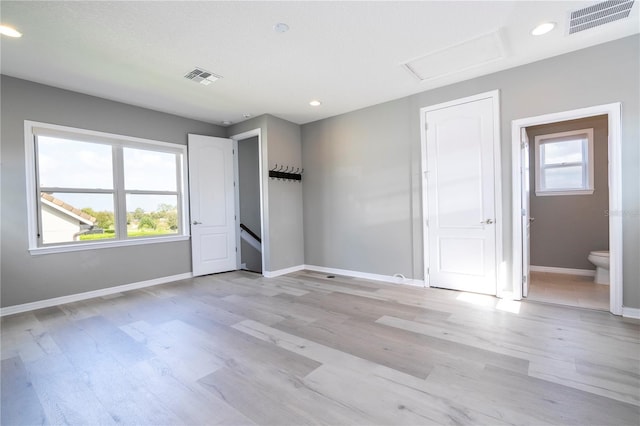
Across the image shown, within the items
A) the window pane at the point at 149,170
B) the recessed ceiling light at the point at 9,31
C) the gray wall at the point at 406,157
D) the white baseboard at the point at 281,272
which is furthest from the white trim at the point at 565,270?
the recessed ceiling light at the point at 9,31

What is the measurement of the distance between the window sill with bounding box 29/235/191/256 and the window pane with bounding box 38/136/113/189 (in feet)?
2.64

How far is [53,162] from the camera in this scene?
363 centimetres

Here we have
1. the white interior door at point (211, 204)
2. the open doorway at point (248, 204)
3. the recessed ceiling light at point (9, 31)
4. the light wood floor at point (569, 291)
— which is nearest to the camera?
the recessed ceiling light at point (9, 31)

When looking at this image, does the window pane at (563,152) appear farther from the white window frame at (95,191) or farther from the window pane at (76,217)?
the window pane at (76,217)

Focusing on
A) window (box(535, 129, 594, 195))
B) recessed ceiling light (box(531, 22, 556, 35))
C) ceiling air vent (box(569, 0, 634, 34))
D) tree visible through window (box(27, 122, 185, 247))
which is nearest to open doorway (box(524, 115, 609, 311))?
window (box(535, 129, 594, 195))

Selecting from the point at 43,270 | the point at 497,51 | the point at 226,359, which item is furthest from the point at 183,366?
the point at 497,51

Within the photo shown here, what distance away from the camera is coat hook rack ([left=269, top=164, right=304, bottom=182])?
16.1 ft

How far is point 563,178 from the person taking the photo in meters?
4.57

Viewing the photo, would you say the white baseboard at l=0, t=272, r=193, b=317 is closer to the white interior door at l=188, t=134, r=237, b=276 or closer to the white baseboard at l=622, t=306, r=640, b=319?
the white interior door at l=188, t=134, r=237, b=276

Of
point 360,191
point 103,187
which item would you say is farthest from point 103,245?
point 360,191

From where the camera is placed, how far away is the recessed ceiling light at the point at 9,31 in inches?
93.3

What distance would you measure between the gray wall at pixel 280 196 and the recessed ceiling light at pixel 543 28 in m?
3.68

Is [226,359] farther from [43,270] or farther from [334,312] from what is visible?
[43,270]

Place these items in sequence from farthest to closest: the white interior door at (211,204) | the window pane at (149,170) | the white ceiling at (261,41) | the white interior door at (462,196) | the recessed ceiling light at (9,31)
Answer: the white interior door at (211,204) → the window pane at (149,170) → the white interior door at (462,196) → the recessed ceiling light at (9,31) → the white ceiling at (261,41)
